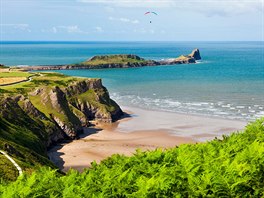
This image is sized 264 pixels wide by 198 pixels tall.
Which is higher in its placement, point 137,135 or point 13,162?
point 13,162

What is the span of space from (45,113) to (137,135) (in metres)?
16.5

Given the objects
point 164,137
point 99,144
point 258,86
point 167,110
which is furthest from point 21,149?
point 258,86

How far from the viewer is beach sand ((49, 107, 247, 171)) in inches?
2164

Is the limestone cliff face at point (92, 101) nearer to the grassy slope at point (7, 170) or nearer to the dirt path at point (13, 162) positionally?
the dirt path at point (13, 162)

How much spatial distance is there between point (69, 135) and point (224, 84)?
83.2 m

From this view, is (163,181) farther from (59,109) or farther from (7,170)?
(59,109)

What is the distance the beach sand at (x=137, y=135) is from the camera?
2164 inches

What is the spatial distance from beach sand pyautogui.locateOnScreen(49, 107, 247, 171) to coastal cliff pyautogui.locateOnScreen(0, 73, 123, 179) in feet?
9.62

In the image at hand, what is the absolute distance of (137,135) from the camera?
67.9 meters

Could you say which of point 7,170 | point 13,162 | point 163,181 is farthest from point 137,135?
point 163,181

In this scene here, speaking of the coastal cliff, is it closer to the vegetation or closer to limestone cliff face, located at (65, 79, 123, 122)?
limestone cliff face, located at (65, 79, 123, 122)

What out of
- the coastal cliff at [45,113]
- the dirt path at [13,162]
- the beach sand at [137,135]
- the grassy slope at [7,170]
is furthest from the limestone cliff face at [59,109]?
the grassy slope at [7,170]

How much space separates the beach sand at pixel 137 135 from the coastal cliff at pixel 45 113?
2.93 metres

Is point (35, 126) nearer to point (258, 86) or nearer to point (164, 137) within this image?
point (164, 137)
